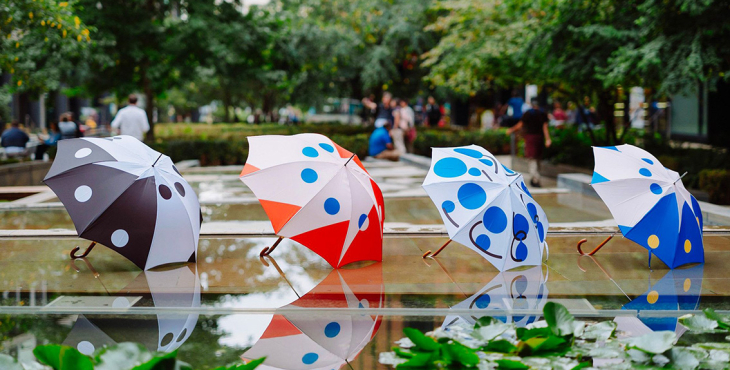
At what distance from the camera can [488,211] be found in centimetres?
661

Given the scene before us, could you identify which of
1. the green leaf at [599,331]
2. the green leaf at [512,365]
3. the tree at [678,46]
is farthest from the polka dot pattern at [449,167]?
the tree at [678,46]

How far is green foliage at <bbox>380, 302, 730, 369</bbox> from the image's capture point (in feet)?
13.4

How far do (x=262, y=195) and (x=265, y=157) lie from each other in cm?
39

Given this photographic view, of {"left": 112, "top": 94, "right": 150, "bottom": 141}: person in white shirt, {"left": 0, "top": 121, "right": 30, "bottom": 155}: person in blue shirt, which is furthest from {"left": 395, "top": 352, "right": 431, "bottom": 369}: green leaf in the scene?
{"left": 0, "top": 121, "right": 30, "bottom": 155}: person in blue shirt

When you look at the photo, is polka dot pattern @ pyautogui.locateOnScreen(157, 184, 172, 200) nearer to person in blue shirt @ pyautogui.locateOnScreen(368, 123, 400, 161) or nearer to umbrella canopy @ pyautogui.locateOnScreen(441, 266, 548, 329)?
umbrella canopy @ pyautogui.locateOnScreen(441, 266, 548, 329)

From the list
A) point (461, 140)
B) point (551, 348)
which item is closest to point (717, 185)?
point (551, 348)

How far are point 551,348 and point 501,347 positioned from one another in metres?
0.30

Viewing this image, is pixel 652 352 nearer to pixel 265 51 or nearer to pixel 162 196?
pixel 162 196

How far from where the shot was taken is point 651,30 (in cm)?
1254

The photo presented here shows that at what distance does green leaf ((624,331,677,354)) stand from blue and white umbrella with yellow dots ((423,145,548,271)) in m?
2.31

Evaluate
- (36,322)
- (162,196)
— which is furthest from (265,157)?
(36,322)

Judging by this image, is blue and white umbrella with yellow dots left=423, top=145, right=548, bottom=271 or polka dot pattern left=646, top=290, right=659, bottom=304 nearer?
polka dot pattern left=646, top=290, right=659, bottom=304

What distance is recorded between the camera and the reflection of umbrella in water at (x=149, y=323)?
465 cm

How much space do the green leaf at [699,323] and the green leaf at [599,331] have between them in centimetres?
58
